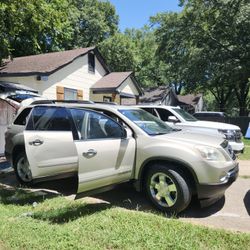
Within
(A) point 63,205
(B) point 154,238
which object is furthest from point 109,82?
(B) point 154,238

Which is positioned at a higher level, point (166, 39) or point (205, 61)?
point (166, 39)

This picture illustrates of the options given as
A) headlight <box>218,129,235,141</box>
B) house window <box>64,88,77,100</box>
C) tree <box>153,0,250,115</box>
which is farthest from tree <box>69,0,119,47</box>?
headlight <box>218,129,235,141</box>

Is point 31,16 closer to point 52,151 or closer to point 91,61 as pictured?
point 52,151

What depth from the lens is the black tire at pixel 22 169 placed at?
23.8 ft

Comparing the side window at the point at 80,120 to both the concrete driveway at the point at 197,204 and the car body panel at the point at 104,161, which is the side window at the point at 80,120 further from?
the concrete driveway at the point at 197,204

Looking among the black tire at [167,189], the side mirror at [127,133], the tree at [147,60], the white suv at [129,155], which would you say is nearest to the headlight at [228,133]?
the white suv at [129,155]

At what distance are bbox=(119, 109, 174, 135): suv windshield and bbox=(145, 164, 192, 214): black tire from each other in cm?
76

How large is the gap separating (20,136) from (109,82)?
15912 millimetres

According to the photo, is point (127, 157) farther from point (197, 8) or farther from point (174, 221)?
point (197, 8)

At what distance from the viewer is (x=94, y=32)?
3922 centimetres

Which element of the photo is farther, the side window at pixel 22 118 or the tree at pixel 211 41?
the tree at pixel 211 41

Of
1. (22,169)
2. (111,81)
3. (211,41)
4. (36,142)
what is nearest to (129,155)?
(36,142)

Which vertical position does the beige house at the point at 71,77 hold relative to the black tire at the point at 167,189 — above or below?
above

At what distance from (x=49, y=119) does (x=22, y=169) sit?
4.81 ft
